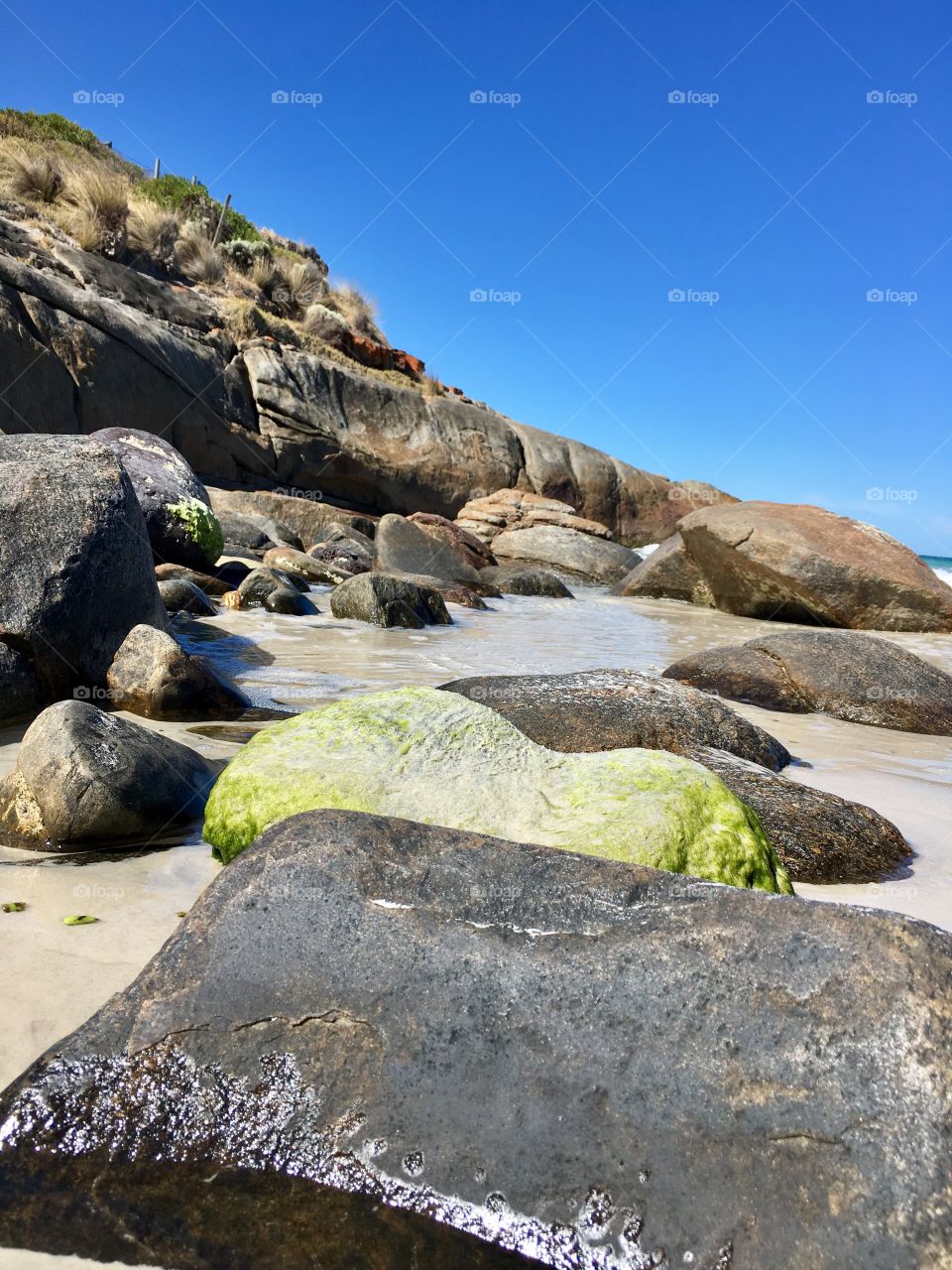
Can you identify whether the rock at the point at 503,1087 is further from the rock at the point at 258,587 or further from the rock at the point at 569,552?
the rock at the point at 569,552

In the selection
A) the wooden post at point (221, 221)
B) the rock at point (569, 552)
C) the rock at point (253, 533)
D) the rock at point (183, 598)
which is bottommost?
the rock at point (183, 598)

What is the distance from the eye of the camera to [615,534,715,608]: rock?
598 inches

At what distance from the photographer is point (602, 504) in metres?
26.2

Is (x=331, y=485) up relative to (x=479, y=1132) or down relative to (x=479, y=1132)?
up

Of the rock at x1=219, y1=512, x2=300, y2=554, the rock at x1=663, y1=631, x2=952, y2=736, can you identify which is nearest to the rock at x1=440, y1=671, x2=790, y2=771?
the rock at x1=663, y1=631, x2=952, y2=736

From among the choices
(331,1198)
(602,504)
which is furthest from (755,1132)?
(602,504)

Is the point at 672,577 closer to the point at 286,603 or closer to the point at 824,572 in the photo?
the point at 824,572

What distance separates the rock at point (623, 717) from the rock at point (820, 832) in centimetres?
55

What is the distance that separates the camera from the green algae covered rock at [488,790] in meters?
2.60

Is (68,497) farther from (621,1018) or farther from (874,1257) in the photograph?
(874,1257)

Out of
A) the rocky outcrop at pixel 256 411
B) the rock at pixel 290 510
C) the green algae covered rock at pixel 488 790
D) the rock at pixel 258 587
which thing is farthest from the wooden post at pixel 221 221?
the green algae covered rock at pixel 488 790

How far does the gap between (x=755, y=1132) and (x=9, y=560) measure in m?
4.52

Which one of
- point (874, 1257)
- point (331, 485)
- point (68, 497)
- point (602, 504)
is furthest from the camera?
point (602, 504)

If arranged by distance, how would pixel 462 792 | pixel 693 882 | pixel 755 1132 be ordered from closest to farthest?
pixel 755 1132 → pixel 693 882 → pixel 462 792
